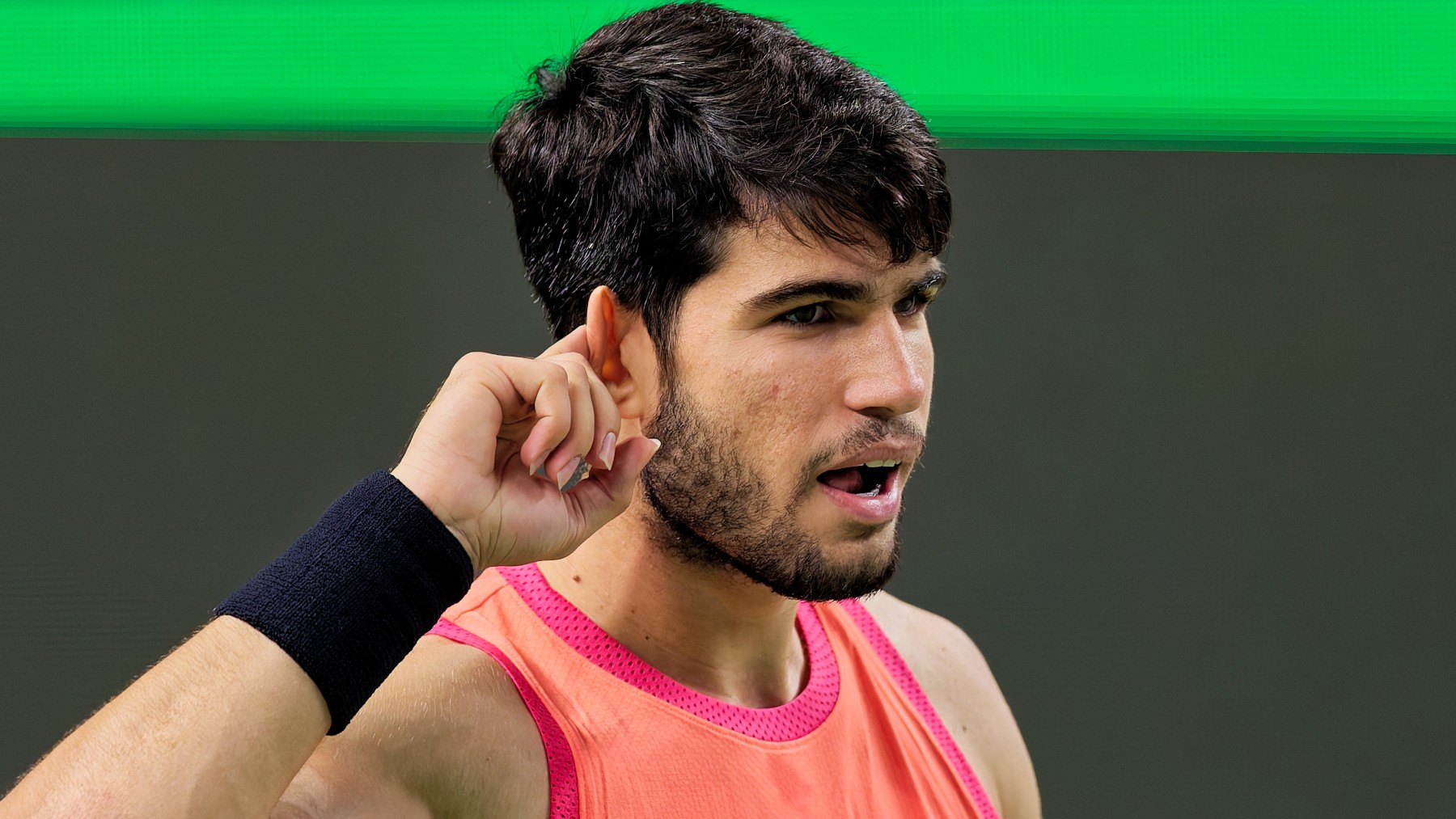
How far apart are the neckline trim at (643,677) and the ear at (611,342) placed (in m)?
0.15

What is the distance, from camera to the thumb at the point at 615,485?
840 millimetres

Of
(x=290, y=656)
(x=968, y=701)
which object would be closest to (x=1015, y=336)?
(x=968, y=701)

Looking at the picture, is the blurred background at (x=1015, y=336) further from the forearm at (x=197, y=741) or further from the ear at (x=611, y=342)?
the forearm at (x=197, y=741)

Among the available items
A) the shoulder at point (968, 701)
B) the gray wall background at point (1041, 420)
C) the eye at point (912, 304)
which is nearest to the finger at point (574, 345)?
the eye at point (912, 304)

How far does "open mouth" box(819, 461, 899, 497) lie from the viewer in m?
0.92

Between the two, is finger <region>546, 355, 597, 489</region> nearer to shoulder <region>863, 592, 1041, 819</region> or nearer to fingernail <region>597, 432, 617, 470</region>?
fingernail <region>597, 432, 617, 470</region>

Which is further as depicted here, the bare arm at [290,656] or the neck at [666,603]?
the neck at [666,603]

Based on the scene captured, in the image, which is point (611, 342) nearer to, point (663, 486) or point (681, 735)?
point (663, 486)

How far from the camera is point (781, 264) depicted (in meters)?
0.88

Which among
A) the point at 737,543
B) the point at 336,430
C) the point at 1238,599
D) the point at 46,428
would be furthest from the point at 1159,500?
the point at 46,428

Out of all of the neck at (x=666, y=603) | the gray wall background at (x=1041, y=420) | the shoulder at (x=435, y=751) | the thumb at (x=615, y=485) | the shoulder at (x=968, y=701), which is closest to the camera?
the shoulder at (x=435, y=751)

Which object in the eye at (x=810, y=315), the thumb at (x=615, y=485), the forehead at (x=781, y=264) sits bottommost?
the thumb at (x=615, y=485)

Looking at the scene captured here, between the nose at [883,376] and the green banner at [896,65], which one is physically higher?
the green banner at [896,65]

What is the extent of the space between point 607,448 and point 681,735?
0.25 m
